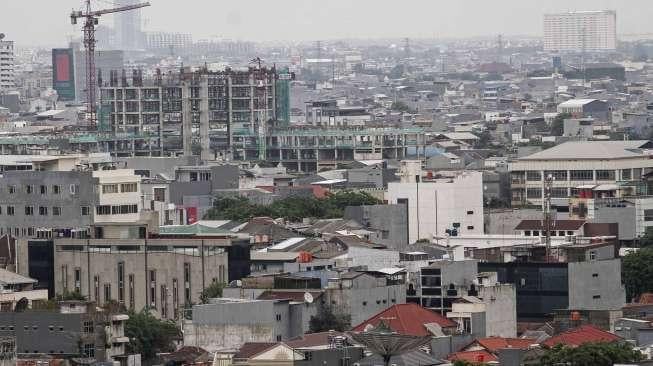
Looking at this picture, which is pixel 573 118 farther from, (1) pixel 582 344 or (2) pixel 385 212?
(1) pixel 582 344

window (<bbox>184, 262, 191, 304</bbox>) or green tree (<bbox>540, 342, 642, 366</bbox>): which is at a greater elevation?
green tree (<bbox>540, 342, 642, 366</bbox>)

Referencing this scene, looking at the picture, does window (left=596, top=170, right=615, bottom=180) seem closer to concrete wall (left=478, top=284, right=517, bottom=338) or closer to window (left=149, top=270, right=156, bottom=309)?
window (left=149, top=270, right=156, bottom=309)

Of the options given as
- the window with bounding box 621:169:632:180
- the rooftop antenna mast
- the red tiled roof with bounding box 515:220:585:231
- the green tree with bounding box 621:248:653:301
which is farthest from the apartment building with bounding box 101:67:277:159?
the green tree with bounding box 621:248:653:301

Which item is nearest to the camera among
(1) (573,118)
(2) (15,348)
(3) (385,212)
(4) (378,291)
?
(2) (15,348)

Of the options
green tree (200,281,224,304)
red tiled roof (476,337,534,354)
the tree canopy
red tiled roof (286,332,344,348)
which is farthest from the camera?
the tree canopy

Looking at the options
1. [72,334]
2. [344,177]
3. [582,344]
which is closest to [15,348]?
[72,334]

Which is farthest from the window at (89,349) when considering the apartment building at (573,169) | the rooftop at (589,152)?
the rooftop at (589,152)

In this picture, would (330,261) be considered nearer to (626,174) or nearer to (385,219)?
(385,219)
